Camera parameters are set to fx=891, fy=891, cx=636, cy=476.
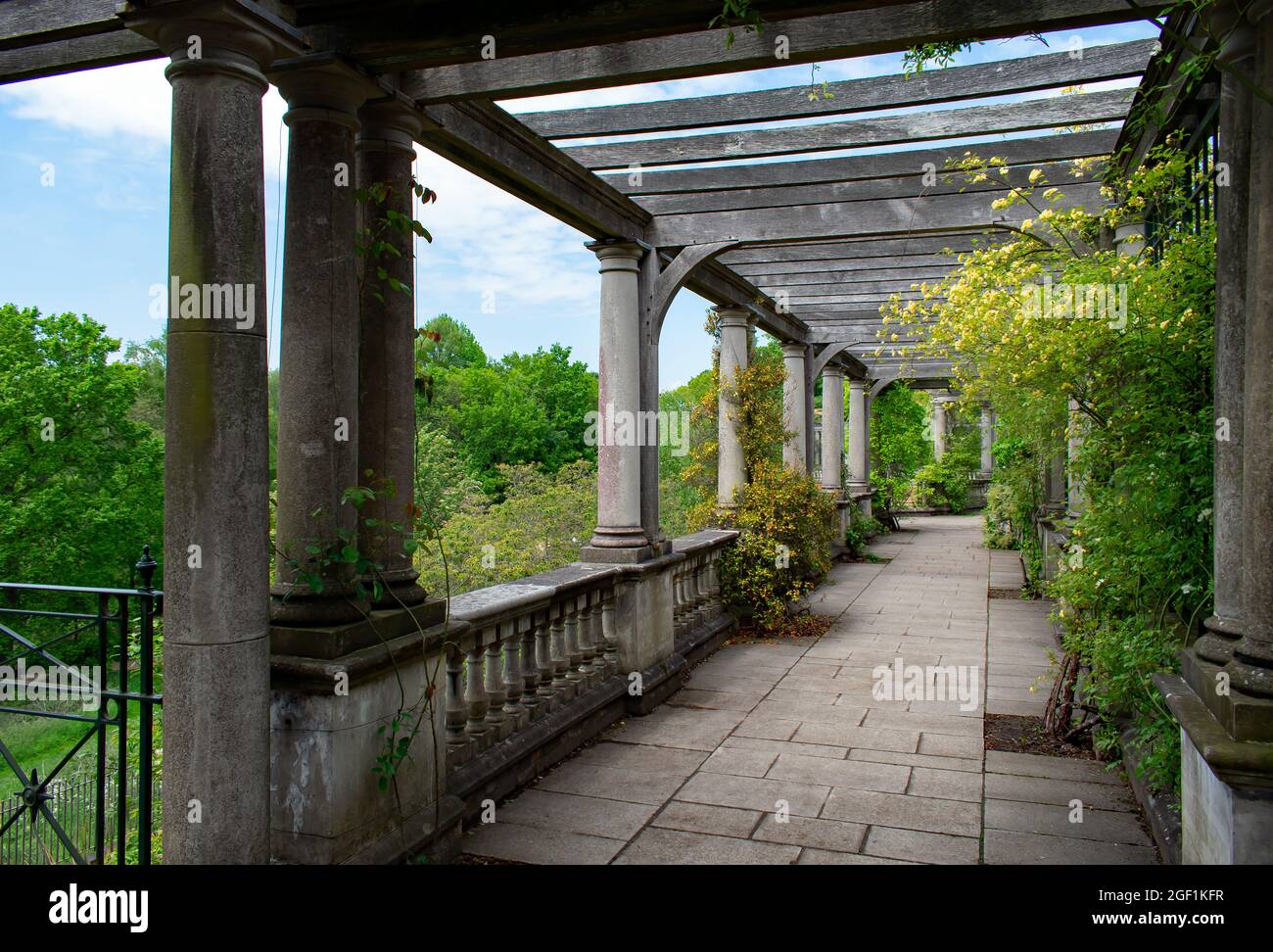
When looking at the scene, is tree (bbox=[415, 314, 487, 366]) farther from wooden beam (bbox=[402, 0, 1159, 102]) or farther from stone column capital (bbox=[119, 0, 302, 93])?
stone column capital (bbox=[119, 0, 302, 93])

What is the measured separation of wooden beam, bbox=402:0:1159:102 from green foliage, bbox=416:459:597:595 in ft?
46.0

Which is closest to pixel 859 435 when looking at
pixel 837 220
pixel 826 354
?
pixel 826 354

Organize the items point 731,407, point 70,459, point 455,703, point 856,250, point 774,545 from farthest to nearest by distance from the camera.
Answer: point 70,459 → point 731,407 → point 774,545 → point 856,250 → point 455,703

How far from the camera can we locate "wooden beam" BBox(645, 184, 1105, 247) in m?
6.61

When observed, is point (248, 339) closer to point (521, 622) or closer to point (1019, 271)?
point (521, 622)

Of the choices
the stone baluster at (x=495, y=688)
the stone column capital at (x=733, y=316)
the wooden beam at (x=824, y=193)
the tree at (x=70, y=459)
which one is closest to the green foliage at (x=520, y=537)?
the tree at (x=70, y=459)

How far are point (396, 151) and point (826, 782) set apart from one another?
12.4ft

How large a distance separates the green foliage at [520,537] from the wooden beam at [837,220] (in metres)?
11.4

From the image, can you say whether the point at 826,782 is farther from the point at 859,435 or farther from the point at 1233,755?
the point at 859,435

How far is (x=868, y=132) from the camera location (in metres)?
5.73

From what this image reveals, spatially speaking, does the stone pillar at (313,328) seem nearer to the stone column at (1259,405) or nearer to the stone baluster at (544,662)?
the stone baluster at (544,662)

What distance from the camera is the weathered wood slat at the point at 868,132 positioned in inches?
211

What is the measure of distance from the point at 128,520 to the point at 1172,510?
25.0 m
